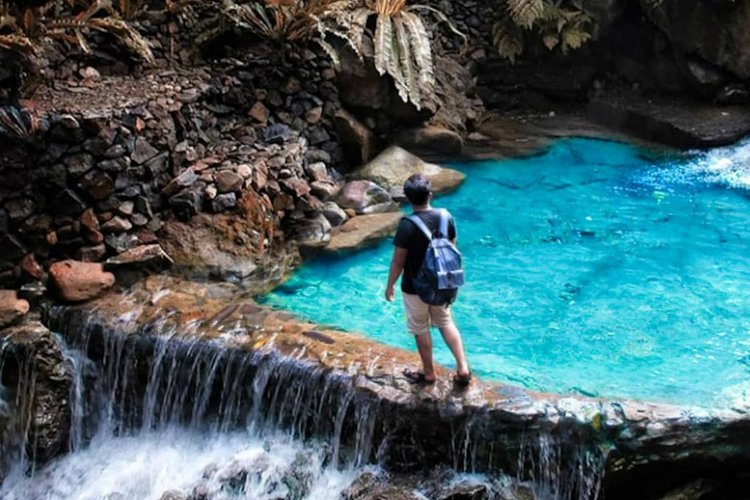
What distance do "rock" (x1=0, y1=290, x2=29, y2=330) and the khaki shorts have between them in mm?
3155

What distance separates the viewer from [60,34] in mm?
6598

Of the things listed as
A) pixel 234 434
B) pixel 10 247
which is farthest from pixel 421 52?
pixel 234 434

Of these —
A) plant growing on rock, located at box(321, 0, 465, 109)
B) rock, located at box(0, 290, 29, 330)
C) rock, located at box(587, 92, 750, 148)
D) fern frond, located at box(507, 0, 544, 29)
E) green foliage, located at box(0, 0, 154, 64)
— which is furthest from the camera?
fern frond, located at box(507, 0, 544, 29)

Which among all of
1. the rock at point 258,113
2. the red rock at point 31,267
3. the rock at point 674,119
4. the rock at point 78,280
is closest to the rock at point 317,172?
the rock at point 258,113

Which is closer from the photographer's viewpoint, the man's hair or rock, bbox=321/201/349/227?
the man's hair

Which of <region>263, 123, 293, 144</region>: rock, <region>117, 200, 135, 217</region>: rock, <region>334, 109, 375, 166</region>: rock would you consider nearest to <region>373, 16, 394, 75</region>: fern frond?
<region>334, 109, 375, 166</region>: rock

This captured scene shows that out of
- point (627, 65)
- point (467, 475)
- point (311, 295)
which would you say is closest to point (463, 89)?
point (627, 65)

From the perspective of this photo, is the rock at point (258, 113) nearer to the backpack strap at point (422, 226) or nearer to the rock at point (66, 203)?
the rock at point (66, 203)

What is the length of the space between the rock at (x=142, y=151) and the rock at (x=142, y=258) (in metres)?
0.78

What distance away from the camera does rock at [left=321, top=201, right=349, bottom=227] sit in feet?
25.3

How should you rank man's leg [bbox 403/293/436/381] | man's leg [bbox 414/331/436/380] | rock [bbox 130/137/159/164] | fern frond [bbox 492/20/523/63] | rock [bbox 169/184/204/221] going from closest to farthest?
man's leg [bbox 403/293/436/381], man's leg [bbox 414/331/436/380], rock [bbox 130/137/159/164], rock [bbox 169/184/204/221], fern frond [bbox 492/20/523/63]

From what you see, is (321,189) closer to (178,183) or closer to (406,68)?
(178,183)

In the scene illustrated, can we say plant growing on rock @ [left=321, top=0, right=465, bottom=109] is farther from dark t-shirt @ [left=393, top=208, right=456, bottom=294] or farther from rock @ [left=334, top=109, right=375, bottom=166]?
dark t-shirt @ [left=393, top=208, right=456, bottom=294]

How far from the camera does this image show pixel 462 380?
4750 mm
